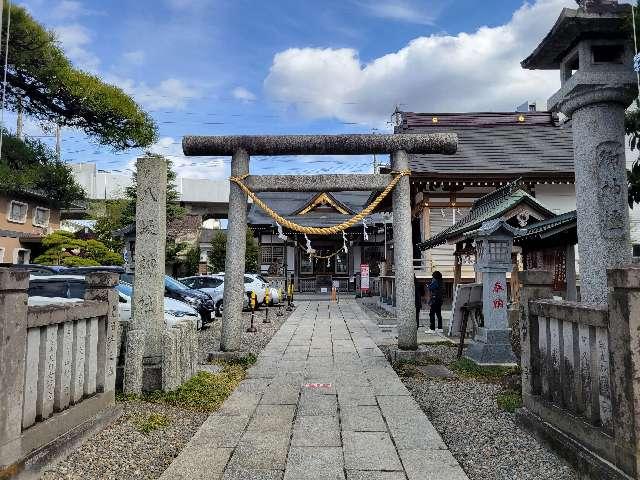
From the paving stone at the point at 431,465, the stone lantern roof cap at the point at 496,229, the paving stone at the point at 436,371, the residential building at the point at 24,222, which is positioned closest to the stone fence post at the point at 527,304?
the paving stone at the point at 431,465

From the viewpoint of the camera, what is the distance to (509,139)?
75.2 feet

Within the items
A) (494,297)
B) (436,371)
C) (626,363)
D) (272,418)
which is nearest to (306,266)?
(494,297)

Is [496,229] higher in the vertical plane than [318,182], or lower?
lower

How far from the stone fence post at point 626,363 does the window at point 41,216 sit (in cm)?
2878

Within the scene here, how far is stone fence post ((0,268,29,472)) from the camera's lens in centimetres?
293

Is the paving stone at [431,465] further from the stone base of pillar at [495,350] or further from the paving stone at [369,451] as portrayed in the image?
the stone base of pillar at [495,350]

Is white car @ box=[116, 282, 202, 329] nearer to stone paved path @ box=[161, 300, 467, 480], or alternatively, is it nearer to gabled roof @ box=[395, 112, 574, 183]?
stone paved path @ box=[161, 300, 467, 480]

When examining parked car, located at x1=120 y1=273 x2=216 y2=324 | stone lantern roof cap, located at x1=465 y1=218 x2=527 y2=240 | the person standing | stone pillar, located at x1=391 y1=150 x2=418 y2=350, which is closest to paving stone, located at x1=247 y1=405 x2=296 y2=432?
stone pillar, located at x1=391 y1=150 x2=418 y2=350

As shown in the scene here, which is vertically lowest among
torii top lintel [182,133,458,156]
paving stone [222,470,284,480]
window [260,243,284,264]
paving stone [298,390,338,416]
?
paving stone [298,390,338,416]

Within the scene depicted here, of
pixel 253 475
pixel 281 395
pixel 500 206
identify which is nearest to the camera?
pixel 253 475

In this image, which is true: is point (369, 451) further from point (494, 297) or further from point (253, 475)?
point (494, 297)

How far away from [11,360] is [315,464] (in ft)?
7.48

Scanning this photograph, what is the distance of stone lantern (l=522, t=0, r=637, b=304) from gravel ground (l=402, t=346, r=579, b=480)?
184cm

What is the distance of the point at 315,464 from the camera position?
139 inches
